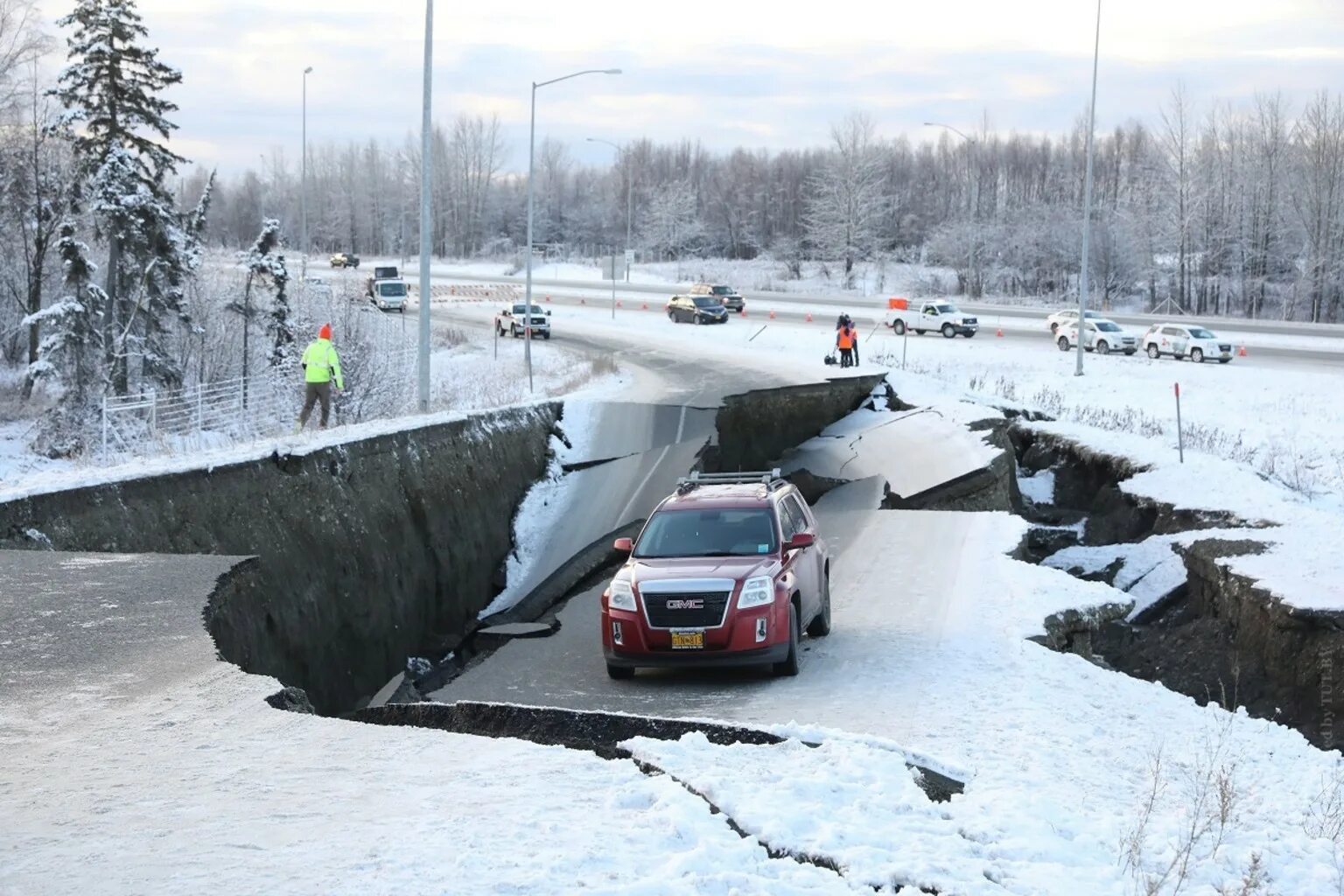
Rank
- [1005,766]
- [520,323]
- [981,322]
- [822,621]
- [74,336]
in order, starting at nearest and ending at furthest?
[1005,766], [822,621], [74,336], [520,323], [981,322]

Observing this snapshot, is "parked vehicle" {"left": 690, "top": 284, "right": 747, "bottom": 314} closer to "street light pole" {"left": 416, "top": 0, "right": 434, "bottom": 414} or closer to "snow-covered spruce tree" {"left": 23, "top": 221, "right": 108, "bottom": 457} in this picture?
"snow-covered spruce tree" {"left": 23, "top": 221, "right": 108, "bottom": 457}

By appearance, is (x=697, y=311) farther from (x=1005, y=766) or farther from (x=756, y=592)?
(x=1005, y=766)

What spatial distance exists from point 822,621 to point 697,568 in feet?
7.77

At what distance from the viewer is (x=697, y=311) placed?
59344 mm

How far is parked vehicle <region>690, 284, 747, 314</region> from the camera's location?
6444cm

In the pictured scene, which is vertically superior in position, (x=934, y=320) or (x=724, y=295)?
(x=724, y=295)

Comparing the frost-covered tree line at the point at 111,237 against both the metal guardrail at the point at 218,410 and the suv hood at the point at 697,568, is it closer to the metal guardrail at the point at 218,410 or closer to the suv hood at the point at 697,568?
the metal guardrail at the point at 218,410

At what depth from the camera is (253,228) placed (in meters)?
144

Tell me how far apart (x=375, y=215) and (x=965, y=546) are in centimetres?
15145

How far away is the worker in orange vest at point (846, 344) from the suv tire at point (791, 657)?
81.1 feet

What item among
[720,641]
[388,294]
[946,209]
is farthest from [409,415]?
[946,209]

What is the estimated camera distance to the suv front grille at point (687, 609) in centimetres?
1256

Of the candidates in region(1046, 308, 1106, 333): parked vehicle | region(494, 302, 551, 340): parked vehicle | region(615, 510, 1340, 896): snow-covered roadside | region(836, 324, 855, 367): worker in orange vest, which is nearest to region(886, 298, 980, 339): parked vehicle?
region(1046, 308, 1106, 333): parked vehicle

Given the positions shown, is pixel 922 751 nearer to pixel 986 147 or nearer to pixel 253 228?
pixel 986 147
